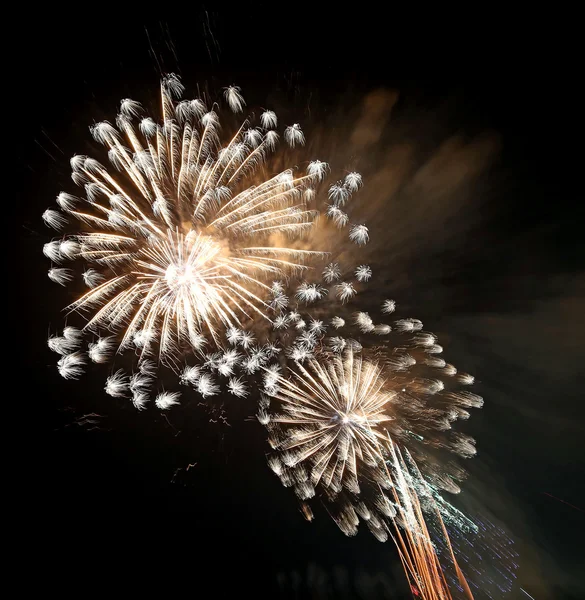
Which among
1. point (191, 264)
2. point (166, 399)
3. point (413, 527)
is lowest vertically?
point (413, 527)

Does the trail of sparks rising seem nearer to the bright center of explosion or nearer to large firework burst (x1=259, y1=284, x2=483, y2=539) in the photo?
large firework burst (x1=259, y1=284, x2=483, y2=539)

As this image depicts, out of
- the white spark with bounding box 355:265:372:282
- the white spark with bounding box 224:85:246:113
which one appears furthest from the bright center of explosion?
the white spark with bounding box 355:265:372:282

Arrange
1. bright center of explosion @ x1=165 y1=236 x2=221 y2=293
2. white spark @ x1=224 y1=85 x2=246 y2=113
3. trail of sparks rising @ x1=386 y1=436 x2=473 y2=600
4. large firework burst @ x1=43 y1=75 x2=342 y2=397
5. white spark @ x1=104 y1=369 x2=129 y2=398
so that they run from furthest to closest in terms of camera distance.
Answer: trail of sparks rising @ x1=386 y1=436 x2=473 y2=600
white spark @ x1=104 y1=369 x2=129 y2=398
bright center of explosion @ x1=165 y1=236 x2=221 y2=293
white spark @ x1=224 y1=85 x2=246 y2=113
large firework burst @ x1=43 y1=75 x2=342 y2=397

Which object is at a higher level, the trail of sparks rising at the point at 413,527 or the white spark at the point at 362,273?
the white spark at the point at 362,273

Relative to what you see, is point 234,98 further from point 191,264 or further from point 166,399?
point 166,399

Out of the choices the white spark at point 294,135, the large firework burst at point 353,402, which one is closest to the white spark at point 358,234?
the large firework burst at point 353,402

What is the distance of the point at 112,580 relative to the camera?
36.4 ft

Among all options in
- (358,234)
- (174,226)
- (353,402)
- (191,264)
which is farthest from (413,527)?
(174,226)

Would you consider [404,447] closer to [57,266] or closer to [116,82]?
[57,266]

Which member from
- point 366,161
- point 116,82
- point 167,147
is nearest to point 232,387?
point 167,147

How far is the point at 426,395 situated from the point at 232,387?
6742 millimetres

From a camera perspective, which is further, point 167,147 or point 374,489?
point 374,489

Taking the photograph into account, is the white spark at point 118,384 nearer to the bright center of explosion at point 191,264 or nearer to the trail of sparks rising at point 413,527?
the bright center of explosion at point 191,264

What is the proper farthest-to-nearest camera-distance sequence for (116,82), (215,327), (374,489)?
(374,489), (215,327), (116,82)
